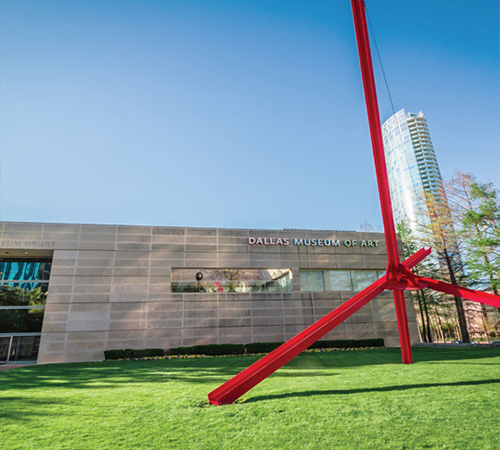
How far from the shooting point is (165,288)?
2322 centimetres

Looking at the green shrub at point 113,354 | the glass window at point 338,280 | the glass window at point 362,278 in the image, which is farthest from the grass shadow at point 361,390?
the glass window at point 362,278

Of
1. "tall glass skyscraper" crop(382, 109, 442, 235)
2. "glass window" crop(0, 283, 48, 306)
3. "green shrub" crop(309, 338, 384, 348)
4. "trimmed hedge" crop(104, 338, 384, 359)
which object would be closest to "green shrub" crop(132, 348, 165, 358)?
"trimmed hedge" crop(104, 338, 384, 359)

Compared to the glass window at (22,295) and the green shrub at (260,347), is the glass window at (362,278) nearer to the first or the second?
the green shrub at (260,347)

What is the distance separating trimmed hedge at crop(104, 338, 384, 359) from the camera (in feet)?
68.3

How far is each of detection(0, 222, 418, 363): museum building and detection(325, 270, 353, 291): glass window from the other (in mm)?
81

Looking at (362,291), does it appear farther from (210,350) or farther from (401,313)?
(210,350)

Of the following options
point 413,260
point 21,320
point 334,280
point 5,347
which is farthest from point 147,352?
point 413,260

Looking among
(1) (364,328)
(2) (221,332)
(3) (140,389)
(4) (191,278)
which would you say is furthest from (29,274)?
(1) (364,328)

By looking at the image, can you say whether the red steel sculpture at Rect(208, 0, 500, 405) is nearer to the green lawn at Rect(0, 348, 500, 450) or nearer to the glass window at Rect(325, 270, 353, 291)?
the green lawn at Rect(0, 348, 500, 450)

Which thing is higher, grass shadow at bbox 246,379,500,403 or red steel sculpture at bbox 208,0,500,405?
red steel sculpture at bbox 208,0,500,405

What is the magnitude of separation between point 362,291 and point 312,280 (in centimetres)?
1831

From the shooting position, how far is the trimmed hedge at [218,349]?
820 inches

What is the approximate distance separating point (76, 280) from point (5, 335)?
18.9ft

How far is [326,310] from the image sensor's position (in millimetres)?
24703
